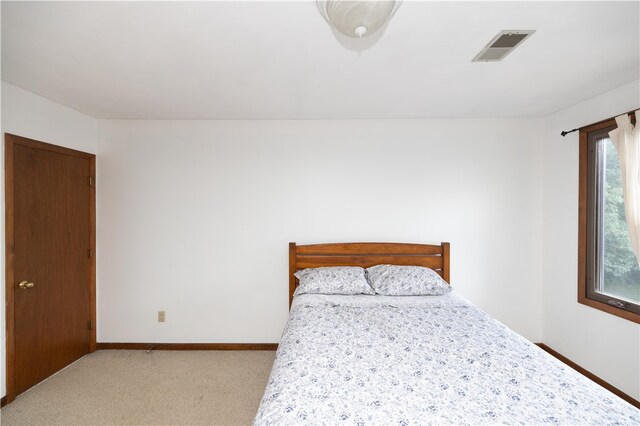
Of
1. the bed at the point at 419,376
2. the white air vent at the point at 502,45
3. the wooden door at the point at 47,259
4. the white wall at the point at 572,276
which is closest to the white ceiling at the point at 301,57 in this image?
the white air vent at the point at 502,45

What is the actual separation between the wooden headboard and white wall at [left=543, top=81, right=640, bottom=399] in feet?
3.56

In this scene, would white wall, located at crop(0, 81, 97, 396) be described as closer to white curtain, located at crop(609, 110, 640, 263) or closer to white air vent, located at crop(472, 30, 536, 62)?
white air vent, located at crop(472, 30, 536, 62)

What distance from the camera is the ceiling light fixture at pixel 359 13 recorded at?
1102 mm

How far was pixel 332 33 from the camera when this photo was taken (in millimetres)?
1654

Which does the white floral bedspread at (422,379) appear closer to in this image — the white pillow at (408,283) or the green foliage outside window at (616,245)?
the white pillow at (408,283)

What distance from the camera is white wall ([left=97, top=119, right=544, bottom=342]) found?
10.4ft

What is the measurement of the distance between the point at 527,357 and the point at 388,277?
132 cm

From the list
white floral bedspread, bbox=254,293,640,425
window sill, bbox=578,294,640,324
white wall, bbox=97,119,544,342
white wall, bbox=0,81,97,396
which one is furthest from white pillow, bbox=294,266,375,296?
white wall, bbox=0,81,97,396

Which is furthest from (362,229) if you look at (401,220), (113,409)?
(113,409)

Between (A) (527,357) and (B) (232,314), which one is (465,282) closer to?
(A) (527,357)

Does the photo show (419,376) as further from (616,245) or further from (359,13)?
(616,245)

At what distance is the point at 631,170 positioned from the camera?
7.17 ft

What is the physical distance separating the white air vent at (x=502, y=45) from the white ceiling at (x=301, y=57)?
0.15ft

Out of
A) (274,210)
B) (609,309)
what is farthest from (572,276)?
(274,210)
